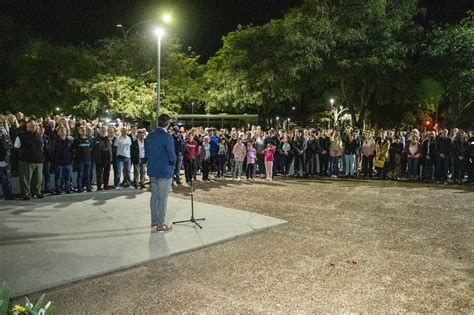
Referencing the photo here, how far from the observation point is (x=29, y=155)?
411 inches

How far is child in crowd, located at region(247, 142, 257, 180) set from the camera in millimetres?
16234

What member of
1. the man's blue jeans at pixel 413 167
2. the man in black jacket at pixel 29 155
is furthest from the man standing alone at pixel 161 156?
the man's blue jeans at pixel 413 167

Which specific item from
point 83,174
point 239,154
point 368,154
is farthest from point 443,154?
point 83,174

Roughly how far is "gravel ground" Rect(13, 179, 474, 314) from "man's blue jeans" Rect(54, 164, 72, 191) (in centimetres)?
533

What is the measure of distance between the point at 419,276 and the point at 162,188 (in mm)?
4444

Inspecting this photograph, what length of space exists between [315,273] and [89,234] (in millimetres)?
4052

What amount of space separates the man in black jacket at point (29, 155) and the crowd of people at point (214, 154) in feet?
0.07

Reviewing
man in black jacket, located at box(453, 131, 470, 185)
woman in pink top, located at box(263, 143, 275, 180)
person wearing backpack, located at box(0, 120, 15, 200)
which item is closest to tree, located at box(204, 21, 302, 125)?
woman in pink top, located at box(263, 143, 275, 180)

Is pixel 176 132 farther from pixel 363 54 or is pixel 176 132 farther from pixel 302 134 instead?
pixel 363 54

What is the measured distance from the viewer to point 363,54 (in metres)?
23.8

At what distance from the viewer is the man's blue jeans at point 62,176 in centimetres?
1157

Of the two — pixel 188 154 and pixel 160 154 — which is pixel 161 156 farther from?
pixel 188 154

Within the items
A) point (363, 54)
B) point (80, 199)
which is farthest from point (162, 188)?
point (363, 54)

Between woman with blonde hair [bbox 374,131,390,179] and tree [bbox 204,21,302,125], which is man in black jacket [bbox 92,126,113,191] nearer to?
woman with blonde hair [bbox 374,131,390,179]
